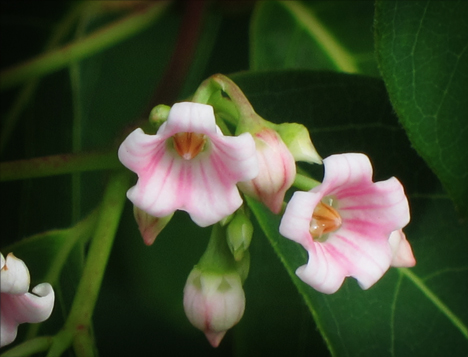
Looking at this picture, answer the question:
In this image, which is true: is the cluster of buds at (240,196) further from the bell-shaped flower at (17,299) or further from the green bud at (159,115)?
the bell-shaped flower at (17,299)

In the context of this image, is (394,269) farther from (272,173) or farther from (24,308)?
(24,308)

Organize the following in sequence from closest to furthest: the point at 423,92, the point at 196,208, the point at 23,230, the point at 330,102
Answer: the point at 196,208 → the point at 423,92 → the point at 330,102 → the point at 23,230

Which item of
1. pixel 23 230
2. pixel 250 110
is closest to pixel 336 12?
pixel 250 110

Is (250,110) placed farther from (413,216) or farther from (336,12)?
(336,12)

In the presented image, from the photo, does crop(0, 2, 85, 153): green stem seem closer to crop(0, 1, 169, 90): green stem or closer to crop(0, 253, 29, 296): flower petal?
crop(0, 1, 169, 90): green stem

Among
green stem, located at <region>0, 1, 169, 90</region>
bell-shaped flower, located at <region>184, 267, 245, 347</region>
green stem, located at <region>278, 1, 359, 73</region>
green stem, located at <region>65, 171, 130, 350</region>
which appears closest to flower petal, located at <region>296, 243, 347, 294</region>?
bell-shaped flower, located at <region>184, 267, 245, 347</region>

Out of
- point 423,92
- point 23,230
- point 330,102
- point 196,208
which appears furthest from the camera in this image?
point 23,230

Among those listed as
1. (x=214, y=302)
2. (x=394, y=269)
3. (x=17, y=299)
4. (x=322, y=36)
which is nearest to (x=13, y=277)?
(x=17, y=299)

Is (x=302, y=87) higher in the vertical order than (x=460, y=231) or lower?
higher
